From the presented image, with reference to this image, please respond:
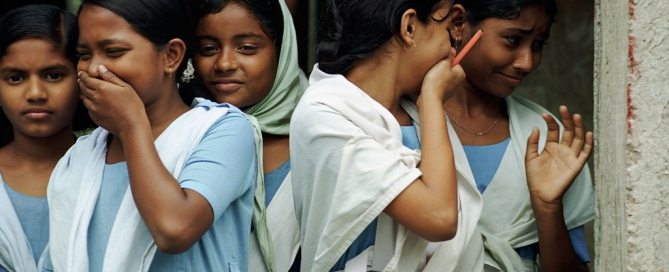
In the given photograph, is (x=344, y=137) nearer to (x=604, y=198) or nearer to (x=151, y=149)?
(x=151, y=149)

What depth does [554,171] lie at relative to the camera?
3.51m

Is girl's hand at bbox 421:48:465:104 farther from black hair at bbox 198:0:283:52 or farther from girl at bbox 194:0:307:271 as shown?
black hair at bbox 198:0:283:52

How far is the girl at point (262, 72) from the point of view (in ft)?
11.8

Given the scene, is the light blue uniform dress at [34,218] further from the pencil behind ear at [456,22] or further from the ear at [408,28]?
the pencil behind ear at [456,22]

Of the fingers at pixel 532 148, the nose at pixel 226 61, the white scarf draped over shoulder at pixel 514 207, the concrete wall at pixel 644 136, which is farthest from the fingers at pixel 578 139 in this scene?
the nose at pixel 226 61

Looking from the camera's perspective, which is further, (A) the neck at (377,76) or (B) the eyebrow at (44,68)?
(B) the eyebrow at (44,68)

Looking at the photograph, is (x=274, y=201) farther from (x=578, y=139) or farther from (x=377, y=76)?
(x=578, y=139)

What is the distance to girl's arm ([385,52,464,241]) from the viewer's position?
2988mm

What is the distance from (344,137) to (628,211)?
29.4 inches

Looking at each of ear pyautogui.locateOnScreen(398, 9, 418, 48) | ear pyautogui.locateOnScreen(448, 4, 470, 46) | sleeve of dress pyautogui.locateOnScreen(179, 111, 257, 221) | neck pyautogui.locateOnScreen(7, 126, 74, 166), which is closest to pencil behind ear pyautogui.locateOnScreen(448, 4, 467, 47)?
ear pyautogui.locateOnScreen(448, 4, 470, 46)

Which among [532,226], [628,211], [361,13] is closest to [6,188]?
[361,13]

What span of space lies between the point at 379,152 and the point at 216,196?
1.48ft

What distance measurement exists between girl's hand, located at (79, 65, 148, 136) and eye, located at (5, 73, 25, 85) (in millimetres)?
587

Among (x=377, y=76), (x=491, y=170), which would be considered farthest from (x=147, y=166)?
(x=491, y=170)
